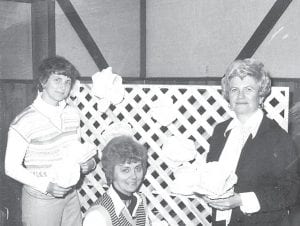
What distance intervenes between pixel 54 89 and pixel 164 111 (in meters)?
0.89

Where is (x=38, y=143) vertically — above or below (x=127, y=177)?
above

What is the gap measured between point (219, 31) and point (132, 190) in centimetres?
285

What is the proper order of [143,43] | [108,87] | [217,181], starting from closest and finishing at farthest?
[217,181], [108,87], [143,43]

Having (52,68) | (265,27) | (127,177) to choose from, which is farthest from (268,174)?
(265,27)

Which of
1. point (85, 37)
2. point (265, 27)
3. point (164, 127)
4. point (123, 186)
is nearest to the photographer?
point (123, 186)

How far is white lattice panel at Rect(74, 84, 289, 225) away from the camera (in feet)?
8.65

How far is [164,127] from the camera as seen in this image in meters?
3.02

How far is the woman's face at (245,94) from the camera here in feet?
5.89

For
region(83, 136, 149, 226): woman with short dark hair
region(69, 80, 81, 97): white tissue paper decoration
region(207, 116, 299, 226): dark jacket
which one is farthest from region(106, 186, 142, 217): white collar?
region(69, 80, 81, 97): white tissue paper decoration

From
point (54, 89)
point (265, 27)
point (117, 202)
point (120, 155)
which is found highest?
point (265, 27)

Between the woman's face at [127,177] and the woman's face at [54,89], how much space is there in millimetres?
554

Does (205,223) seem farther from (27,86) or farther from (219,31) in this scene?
(27,86)

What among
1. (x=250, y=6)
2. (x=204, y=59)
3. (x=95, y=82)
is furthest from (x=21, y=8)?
(x=250, y=6)

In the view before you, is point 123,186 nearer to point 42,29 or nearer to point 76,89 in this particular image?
point 76,89
